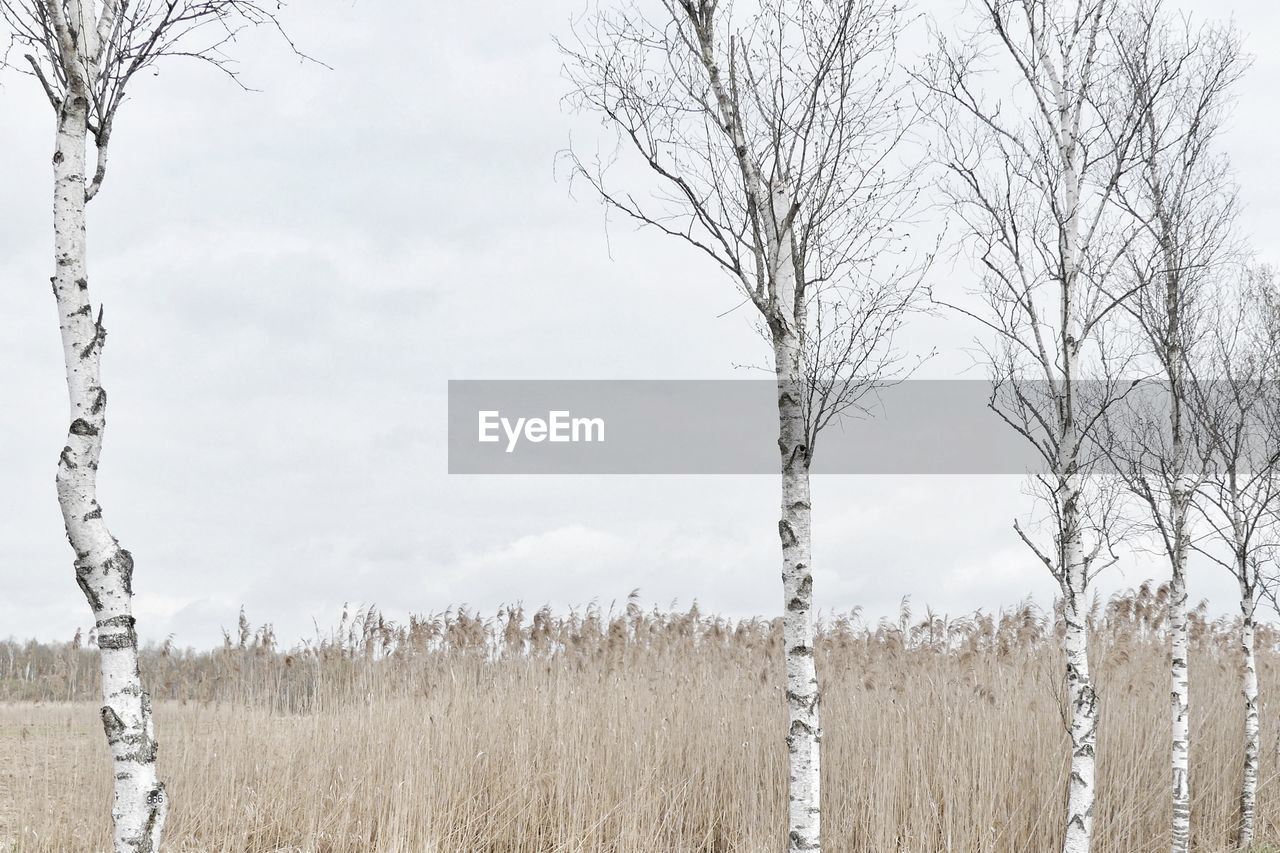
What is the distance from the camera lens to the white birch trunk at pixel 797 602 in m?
4.54

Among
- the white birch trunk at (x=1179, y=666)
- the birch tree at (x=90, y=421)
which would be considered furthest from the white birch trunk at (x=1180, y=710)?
the birch tree at (x=90, y=421)

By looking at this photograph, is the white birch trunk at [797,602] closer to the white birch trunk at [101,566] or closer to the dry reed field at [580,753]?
the dry reed field at [580,753]

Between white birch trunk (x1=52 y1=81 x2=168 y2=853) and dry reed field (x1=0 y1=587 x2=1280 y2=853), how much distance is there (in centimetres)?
276

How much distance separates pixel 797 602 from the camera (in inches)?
179

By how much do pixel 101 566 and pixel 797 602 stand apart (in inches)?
111

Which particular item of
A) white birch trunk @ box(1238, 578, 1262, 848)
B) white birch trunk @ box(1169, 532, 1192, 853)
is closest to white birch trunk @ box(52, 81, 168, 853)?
white birch trunk @ box(1169, 532, 1192, 853)

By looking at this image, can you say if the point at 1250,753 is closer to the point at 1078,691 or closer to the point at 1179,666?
the point at 1179,666

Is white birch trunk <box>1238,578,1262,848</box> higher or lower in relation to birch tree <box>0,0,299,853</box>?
lower

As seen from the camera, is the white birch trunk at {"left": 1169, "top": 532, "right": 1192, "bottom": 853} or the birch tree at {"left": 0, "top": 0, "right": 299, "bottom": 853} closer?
the birch tree at {"left": 0, "top": 0, "right": 299, "bottom": 853}

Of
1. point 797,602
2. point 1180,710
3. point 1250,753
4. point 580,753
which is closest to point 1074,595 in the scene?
point 797,602

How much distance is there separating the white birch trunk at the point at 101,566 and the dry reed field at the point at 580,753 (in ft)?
9.06

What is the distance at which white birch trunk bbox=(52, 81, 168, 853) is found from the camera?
3480 mm

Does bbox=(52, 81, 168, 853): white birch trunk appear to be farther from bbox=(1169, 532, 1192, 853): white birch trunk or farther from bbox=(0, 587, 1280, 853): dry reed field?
bbox=(1169, 532, 1192, 853): white birch trunk

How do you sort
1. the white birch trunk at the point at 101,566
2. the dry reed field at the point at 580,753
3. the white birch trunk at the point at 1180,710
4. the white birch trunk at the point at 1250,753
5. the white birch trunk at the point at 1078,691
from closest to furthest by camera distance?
the white birch trunk at the point at 101,566 < the white birch trunk at the point at 1078,691 < the dry reed field at the point at 580,753 < the white birch trunk at the point at 1180,710 < the white birch trunk at the point at 1250,753
